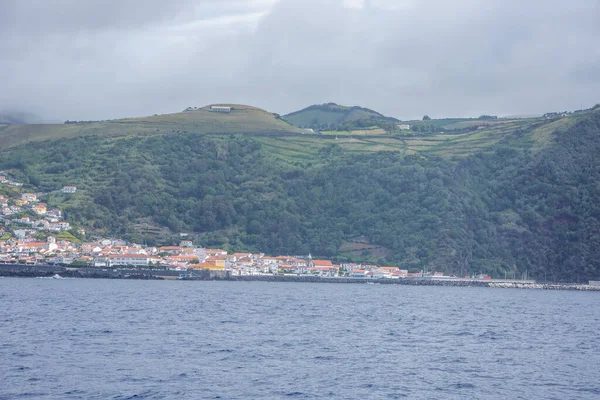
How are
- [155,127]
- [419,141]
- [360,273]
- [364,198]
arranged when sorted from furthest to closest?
[419,141] < [155,127] < [364,198] < [360,273]

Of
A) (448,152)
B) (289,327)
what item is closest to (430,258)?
(448,152)

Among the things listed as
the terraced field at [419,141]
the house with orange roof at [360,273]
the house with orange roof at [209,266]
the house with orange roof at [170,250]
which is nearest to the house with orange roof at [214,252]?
the house with orange roof at [170,250]

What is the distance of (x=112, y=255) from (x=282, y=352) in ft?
246

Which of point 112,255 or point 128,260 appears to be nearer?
point 128,260

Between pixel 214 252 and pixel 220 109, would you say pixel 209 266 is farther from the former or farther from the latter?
pixel 220 109

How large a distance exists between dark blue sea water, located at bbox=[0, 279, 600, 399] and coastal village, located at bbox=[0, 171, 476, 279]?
44.3m

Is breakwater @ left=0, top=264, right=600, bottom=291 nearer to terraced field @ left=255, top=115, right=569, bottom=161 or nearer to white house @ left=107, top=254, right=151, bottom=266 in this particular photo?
white house @ left=107, top=254, right=151, bottom=266

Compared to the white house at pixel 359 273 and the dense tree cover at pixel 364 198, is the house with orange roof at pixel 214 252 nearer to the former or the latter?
the dense tree cover at pixel 364 198

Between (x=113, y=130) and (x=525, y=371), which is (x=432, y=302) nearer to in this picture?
(x=525, y=371)

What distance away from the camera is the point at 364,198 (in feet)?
440

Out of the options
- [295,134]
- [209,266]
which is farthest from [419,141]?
[209,266]

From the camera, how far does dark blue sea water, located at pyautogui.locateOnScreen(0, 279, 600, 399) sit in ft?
89.1

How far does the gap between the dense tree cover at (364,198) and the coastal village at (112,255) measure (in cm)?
440

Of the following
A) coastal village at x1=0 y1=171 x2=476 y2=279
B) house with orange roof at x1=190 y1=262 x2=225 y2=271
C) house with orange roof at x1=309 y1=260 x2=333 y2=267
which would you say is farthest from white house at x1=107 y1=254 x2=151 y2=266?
house with orange roof at x1=309 y1=260 x2=333 y2=267
